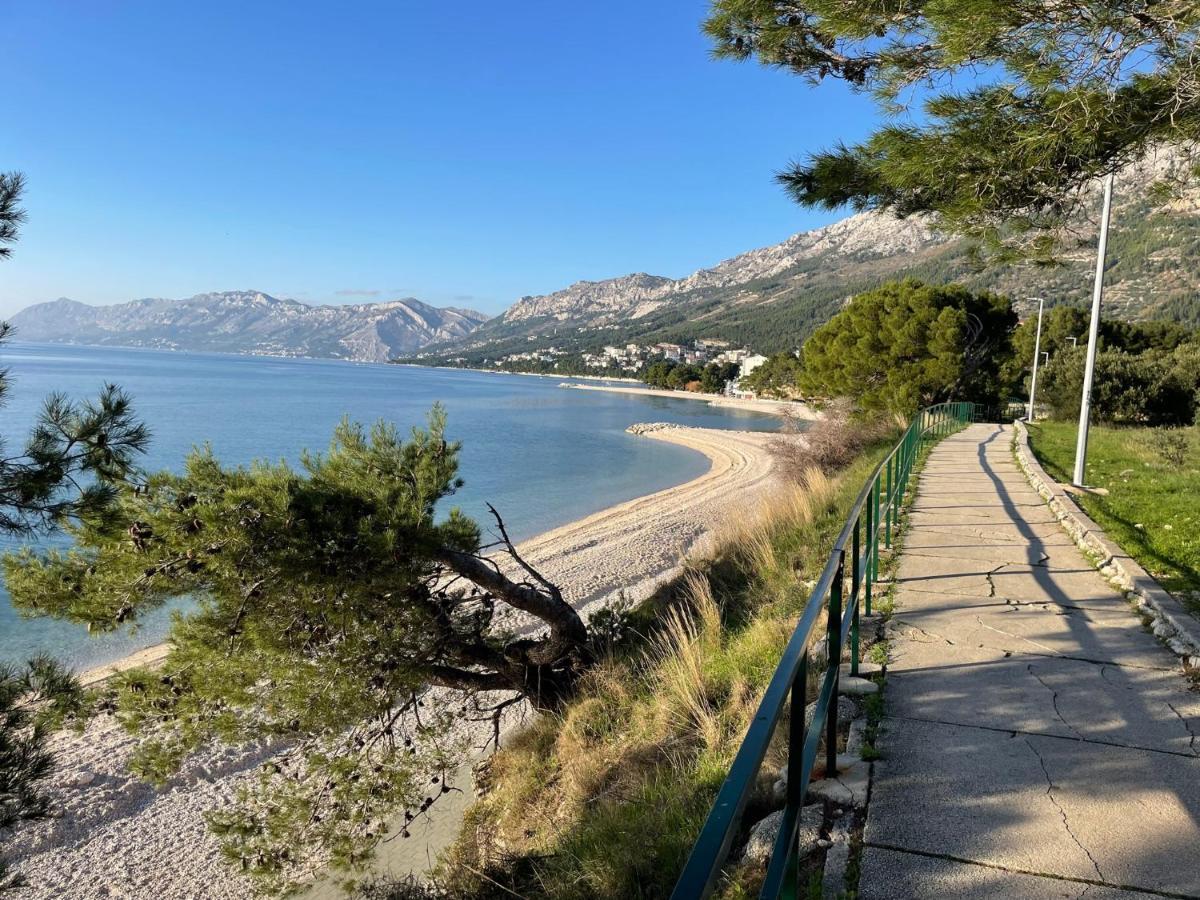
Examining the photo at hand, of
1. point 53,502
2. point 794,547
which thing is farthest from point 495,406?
point 53,502

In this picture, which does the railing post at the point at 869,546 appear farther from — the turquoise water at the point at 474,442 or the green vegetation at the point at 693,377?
the green vegetation at the point at 693,377

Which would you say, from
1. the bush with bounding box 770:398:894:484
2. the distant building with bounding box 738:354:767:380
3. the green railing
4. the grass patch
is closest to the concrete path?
the green railing

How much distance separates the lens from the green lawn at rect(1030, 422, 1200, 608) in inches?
241

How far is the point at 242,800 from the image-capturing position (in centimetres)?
560

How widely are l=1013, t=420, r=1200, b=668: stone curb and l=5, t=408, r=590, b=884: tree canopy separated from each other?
17.4ft

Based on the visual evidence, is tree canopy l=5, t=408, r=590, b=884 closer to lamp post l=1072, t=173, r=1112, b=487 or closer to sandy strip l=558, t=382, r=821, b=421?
lamp post l=1072, t=173, r=1112, b=487

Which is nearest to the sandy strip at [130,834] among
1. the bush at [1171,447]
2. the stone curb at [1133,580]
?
the stone curb at [1133,580]

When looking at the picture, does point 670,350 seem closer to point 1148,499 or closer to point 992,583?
point 1148,499

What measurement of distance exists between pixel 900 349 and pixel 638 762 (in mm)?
27590

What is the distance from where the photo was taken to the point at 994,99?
413cm

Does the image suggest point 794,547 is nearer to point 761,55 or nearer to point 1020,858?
point 761,55

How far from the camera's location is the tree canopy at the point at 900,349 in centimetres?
2836

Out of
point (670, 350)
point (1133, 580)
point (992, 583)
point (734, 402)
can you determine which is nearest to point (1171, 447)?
point (1133, 580)

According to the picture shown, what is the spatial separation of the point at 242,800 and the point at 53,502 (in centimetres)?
320
